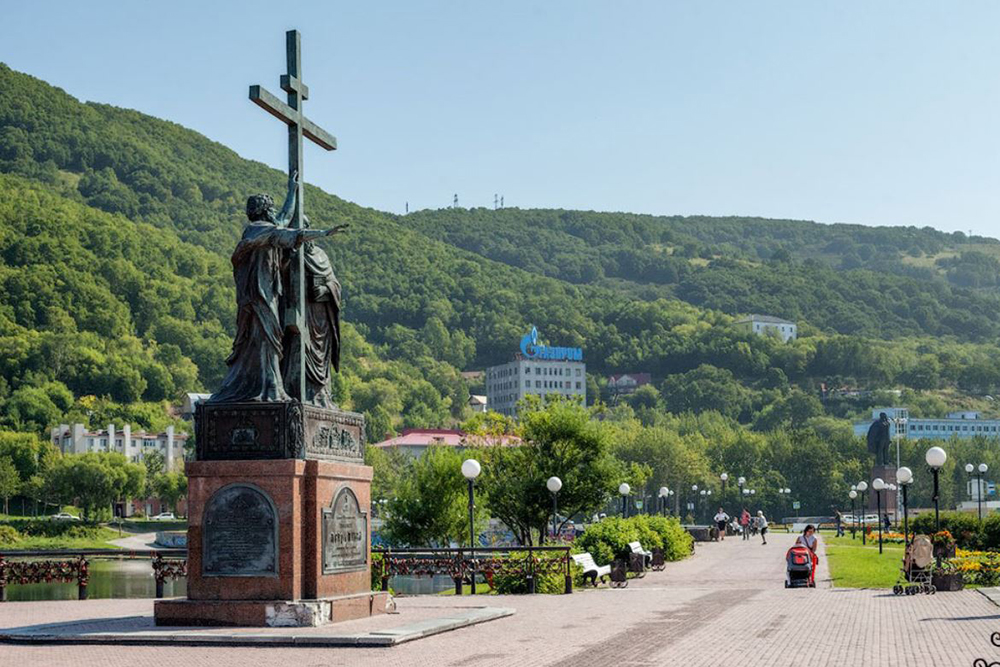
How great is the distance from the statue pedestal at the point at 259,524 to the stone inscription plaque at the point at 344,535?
38mm

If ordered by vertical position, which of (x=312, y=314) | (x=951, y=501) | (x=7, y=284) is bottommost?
(x=951, y=501)

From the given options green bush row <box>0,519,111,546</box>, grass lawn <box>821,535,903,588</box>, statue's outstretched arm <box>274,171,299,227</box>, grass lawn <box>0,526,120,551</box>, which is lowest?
grass lawn <box>0,526,120,551</box>

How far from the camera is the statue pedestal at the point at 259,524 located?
61.6 ft

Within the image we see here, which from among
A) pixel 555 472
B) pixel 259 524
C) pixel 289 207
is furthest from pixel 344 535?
pixel 555 472

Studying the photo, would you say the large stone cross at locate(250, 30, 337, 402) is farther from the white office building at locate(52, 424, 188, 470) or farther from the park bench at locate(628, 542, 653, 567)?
the white office building at locate(52, 424, 188, 470)

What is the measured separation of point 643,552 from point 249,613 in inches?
808

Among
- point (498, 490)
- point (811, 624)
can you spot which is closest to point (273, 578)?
point (811, 624)

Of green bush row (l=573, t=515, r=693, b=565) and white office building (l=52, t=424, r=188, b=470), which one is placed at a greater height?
white office building (l=52, t=424, r=188, b=470)

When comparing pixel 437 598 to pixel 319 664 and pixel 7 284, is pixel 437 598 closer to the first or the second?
pixel 319 664

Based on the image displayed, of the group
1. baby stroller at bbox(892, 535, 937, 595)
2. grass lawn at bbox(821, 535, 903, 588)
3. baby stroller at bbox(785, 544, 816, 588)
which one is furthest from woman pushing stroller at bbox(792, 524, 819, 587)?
baby stroller at bbox(892, 535, 937, 595)

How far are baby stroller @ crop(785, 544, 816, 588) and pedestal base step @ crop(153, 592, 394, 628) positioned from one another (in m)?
13.6

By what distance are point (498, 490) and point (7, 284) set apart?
14673 centimetres

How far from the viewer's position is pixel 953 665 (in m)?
15.1

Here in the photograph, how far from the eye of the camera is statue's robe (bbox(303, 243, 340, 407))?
817 inches
